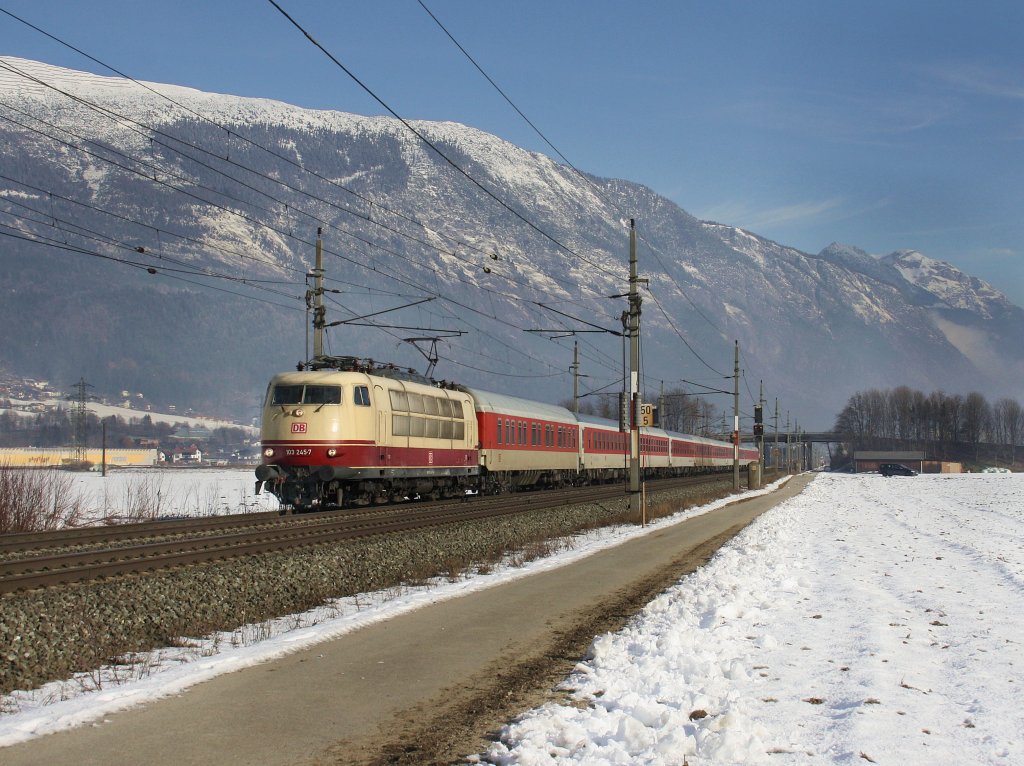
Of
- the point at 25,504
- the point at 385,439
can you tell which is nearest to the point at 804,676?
the point at 385,439

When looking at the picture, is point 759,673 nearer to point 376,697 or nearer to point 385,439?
point 376,697

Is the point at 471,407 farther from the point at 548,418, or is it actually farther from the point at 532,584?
the point at 532,584

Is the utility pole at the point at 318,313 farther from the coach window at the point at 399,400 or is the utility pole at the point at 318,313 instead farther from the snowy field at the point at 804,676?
the snowy field at the point at 804,676

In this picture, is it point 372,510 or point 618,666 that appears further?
point 372,510

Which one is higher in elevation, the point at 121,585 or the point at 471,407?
the point at 471,407

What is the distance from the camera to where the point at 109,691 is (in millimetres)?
7957

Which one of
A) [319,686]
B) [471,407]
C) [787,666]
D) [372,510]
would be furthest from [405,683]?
[471,407]

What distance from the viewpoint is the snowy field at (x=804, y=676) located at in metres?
6.45

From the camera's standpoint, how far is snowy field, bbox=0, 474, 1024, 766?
6512mm

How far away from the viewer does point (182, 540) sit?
20172 millimetres

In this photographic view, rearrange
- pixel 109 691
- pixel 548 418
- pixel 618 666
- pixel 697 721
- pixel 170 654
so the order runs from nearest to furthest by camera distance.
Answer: pixel 697 721
pixel 109 691
pixel 618 666
pixel 170 654
pixel 548 418

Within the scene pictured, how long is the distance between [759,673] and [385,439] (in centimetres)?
2066

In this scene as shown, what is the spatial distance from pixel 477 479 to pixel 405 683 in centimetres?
3005

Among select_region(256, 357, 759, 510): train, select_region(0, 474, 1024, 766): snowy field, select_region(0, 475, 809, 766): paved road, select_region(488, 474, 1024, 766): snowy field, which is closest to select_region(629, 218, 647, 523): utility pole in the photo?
select_region(256, 357, 759, 510): train
